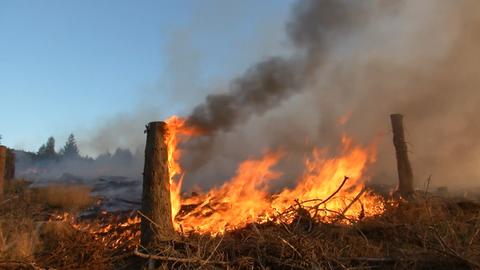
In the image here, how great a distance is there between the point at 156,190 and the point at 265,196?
438 centimetres

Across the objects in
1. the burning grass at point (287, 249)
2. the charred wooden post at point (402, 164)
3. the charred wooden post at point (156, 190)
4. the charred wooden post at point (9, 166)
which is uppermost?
the charred wooden post at point (9, 166)

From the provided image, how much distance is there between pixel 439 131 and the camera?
23.1 m

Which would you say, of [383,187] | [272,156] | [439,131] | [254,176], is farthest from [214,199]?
[439,131]

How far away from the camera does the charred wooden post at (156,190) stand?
293 inches

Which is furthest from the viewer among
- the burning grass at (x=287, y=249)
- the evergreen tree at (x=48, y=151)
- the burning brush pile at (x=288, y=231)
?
the evergreen tree at (x=48, y=151)

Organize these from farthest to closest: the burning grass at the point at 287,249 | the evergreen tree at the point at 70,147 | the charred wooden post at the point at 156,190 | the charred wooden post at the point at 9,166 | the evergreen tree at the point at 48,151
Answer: the evergreen tree at the point at 70,147
the evergreen tree at the point at 48,151
the charred wooden post at the point at 9,166
the charred wooden post at the point at 156,190
the burning grass at the point at 287,249

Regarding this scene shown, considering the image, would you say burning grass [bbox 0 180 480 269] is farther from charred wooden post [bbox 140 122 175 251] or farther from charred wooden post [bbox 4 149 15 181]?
charred wooden post [bbox 4 149 15 181]

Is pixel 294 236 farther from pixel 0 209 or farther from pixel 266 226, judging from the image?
pixel 0 209

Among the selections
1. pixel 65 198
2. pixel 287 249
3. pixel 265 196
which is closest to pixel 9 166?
pixel 65 198

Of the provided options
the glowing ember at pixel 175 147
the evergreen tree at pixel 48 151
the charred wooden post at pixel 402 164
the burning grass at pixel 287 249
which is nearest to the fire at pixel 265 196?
the glowing ember at pixel 175 147

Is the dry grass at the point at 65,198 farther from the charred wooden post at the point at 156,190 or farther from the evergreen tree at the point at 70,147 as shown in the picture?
the evergreen tree at the point at 70,147

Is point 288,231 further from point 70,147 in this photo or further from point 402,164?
point 70,147

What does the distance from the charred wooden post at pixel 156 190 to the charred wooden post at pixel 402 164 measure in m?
8.98

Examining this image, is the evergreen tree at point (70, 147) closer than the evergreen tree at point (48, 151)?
No
